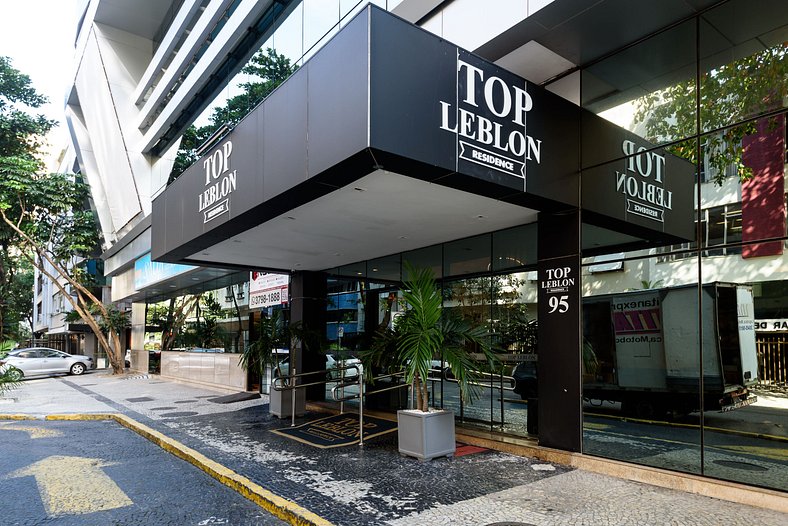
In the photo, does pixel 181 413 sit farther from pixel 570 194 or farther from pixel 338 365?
pixel 570 194

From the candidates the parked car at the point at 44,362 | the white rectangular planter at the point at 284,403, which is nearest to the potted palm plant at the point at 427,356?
the white rectangular planter at the point at 284,403

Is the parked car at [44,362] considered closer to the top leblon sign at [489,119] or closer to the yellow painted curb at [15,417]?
the yellow painted curb at [15,417]

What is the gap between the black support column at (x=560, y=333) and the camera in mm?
7188

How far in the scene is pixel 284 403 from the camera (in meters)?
11.2

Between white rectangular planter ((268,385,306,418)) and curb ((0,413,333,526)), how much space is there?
2.33 meters

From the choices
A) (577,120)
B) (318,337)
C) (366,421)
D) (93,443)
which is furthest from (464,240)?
(93,443)

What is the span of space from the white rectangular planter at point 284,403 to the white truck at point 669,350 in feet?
20.3

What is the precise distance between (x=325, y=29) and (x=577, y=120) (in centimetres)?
639

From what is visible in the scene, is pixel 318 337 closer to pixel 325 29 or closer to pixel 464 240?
pixel 464 240

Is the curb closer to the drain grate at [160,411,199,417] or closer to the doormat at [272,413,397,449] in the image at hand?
the drain grate at [160,411,199,417]

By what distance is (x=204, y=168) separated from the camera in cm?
948

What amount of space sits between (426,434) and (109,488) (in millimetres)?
4056

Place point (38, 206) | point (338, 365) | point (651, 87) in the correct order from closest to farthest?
point (651, 87) < point (338, 365) < point (38, 206)

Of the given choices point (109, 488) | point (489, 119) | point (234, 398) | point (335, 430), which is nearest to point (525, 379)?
point (335, 430)
